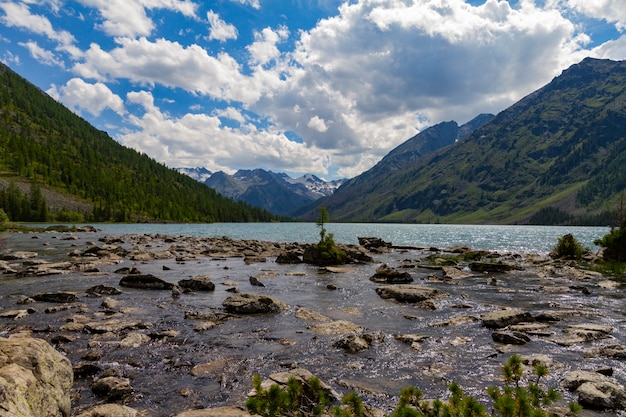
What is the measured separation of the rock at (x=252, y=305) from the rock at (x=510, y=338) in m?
12.7

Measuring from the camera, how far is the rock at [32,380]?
704 cm

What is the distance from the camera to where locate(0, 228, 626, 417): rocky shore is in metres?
10.8

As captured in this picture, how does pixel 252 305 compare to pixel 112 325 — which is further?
pixel 252 305

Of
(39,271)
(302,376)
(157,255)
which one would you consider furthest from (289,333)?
(157,255)

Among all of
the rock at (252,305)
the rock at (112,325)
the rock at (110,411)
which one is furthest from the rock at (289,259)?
the rock at (110,411)

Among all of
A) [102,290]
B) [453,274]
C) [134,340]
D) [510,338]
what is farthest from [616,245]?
[102,290]

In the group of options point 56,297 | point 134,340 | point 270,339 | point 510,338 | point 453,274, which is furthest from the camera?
point 453,274

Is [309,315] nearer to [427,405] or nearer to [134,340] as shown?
[134,340]

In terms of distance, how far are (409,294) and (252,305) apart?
12.3 meters

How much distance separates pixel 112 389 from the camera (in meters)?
11.2

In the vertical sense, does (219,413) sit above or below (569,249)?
below

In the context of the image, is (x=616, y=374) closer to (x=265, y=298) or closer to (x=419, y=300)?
(x=419, y=300)

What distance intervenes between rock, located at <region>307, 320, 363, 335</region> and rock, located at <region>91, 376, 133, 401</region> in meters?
9.61

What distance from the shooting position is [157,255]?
51.8 m
